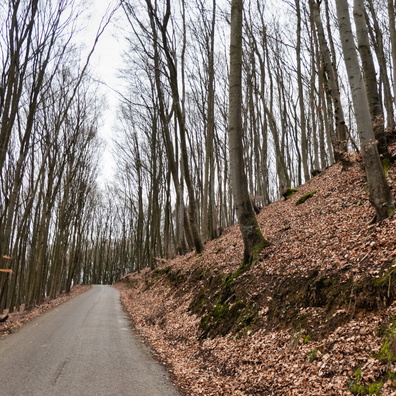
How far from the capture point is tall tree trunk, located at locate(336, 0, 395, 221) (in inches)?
224

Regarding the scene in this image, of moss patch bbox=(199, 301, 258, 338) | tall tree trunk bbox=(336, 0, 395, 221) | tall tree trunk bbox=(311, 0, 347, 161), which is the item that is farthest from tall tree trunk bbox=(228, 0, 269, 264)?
tall tree trunk bbox=(311, 0, 347, 161)

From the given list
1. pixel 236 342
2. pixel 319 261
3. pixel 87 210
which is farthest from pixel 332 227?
pixel 87 210

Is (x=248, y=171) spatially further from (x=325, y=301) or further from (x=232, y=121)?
(x=325, y=301)

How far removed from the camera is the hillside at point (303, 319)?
3658mm

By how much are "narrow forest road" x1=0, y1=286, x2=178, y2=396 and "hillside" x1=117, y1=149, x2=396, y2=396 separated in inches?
20.1

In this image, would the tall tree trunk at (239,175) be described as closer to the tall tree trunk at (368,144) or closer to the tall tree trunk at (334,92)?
the tall tree trunk at (368,144)

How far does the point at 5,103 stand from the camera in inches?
367

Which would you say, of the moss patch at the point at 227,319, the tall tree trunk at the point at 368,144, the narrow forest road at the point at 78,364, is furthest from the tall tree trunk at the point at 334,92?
the narrow forest road at the point at 78,364

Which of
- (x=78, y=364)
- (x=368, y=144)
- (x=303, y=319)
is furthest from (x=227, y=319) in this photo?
(x=368, y=144)

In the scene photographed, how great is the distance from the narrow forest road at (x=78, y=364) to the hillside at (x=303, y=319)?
20.1 inches

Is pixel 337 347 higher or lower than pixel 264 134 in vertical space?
lower

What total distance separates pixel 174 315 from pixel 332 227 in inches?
207

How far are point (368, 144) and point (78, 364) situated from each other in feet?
20.6

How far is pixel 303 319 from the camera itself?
16.1 ft
